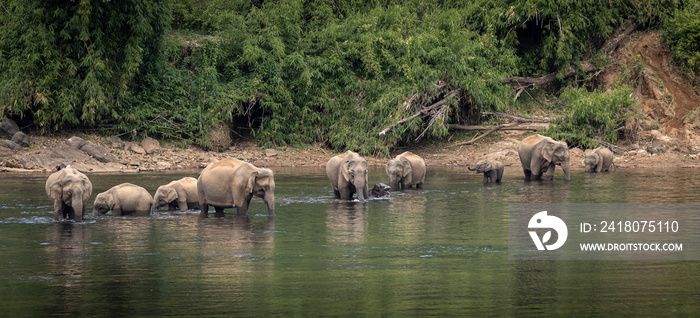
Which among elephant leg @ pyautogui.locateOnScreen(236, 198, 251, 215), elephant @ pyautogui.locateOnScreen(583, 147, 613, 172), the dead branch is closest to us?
elephant leg @ pyautogui.locateOnScreen(236, 198, 251, 215)

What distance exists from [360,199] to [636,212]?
679 cm

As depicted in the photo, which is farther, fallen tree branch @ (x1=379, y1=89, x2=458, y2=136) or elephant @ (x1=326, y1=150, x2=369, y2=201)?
fallen tree branch @ (x1=379, y1=89, x2=458, y2=136)

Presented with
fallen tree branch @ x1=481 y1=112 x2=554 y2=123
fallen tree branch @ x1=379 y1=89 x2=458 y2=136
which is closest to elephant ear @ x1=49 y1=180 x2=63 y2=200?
fallen tree branch @ x1=379 y1=89 x2=458 y2=136

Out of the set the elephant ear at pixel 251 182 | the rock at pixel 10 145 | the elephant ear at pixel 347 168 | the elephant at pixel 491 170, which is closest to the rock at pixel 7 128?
the rock at pixel 10 145

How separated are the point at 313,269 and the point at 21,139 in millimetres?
25538

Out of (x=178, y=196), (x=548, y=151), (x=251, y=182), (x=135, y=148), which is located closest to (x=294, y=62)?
(x=135, y=148)

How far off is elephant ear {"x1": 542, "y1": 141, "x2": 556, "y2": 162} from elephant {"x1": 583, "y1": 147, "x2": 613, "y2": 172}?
377 cm

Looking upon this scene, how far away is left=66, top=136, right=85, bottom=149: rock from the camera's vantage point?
3394 cm

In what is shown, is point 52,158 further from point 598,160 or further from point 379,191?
point 598,160

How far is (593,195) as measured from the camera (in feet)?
75.3

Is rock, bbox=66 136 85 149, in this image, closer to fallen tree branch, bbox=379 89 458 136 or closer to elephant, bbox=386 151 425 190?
fallen tree branch, bbox=379 89 458 136

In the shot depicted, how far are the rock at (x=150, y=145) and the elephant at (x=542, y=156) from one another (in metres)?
15.9

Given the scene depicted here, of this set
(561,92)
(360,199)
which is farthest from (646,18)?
(360,199)

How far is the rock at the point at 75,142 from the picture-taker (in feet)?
111
